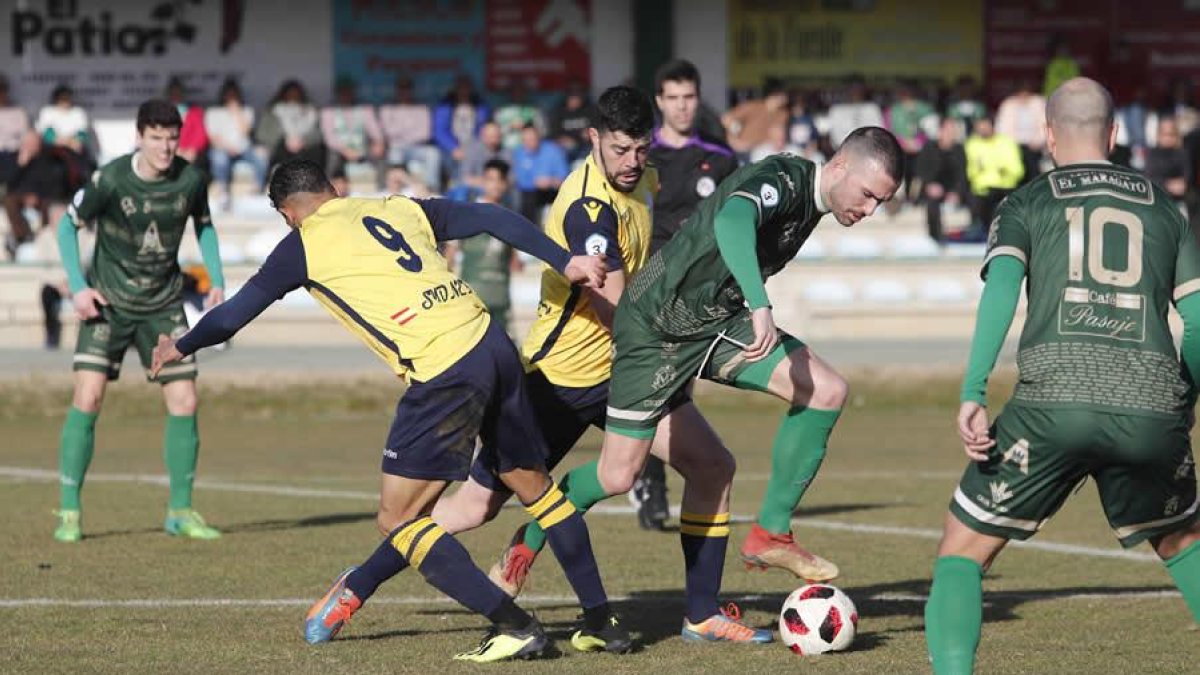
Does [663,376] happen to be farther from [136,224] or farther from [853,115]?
[853,115]

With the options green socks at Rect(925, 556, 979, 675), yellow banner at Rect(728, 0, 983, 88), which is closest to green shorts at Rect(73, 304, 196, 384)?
green socks at Rect(925, 556, 979, 675)

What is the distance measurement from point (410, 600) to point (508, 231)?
89.9 inches

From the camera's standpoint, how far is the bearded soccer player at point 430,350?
7316 millimetres

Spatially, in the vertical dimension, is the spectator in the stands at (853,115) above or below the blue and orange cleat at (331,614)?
above

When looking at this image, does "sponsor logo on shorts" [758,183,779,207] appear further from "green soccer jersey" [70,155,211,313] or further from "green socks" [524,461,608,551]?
"green soccer jersey" [70,155,211,313]

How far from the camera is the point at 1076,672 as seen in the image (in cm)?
716

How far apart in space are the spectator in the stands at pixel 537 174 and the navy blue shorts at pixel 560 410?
1754 cm

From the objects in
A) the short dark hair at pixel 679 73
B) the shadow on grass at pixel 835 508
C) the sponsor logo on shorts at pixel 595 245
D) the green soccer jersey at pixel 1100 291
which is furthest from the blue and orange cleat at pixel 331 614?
the shadow on grass at pixel 835 508

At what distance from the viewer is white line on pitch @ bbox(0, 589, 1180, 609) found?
8.76 m

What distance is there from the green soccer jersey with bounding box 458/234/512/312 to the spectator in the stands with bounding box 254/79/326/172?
988 centimetres

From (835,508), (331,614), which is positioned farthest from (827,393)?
(835,508)

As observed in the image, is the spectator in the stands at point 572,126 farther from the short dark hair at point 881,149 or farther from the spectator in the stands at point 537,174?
the short dark hair at point 881,149

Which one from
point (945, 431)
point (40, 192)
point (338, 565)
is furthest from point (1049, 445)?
point (40, 192)

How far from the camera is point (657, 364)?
766 cm
